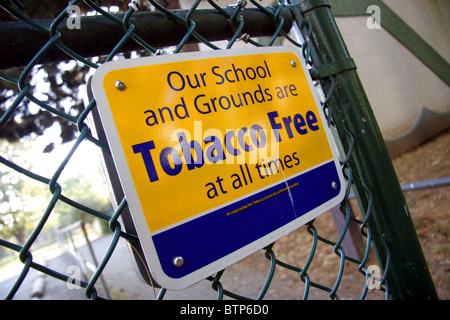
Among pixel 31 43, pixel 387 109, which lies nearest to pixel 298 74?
pixel 31 43

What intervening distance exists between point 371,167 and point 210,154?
0.61 metres

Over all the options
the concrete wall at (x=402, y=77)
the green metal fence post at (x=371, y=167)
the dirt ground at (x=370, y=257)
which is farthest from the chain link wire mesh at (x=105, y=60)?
the concrete wall at (x=402, y=77)

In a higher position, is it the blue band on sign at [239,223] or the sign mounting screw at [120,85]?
the sign mounting screw at [120,85]

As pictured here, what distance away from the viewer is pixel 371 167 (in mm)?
979

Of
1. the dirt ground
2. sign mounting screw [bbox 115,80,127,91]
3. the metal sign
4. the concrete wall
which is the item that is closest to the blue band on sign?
the metal sign

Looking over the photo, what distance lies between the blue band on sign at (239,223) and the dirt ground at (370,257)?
1.86m

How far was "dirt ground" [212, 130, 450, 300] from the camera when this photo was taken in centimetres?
239

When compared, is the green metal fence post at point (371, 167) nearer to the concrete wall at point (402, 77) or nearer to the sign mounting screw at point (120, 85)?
the sign mounting screw at point (120, 85)

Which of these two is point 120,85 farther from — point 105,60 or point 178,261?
point 178,261

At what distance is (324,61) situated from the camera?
0.99 meters

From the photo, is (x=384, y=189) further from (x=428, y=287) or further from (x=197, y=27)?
(x=197, y=27)

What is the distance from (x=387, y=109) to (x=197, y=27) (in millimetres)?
4512

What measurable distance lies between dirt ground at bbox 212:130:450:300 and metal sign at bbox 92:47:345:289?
6.38 feet

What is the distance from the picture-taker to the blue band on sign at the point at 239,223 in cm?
62
